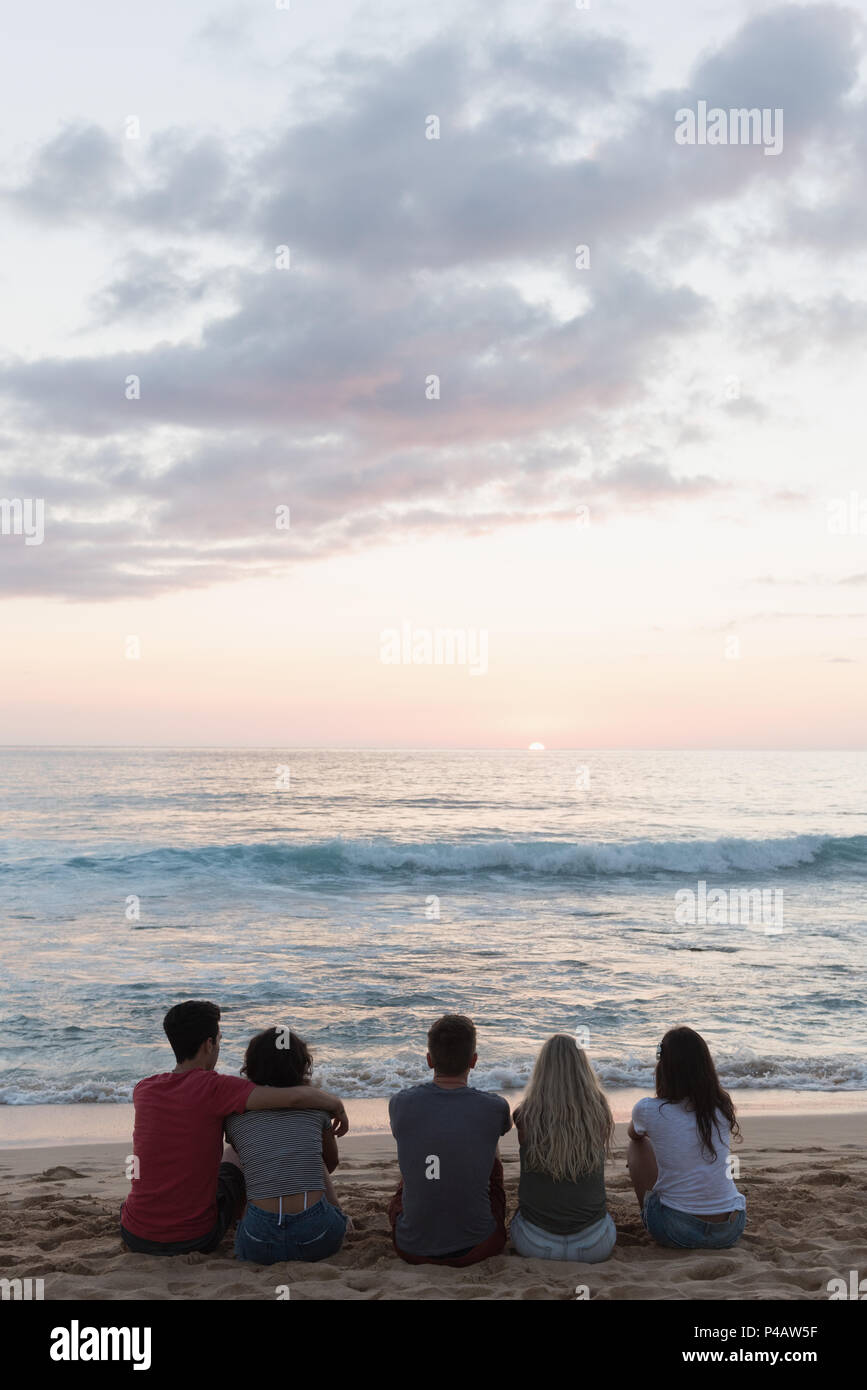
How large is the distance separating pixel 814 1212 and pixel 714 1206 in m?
1.06

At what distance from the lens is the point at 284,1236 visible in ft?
14.3

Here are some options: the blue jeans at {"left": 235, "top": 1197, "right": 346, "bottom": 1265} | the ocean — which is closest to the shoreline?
the ocean

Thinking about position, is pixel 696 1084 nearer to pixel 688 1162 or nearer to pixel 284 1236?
pixel 688 1162

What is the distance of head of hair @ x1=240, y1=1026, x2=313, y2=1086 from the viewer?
14.4ft

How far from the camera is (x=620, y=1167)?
253 inches

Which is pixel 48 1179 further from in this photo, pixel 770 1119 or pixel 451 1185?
pixel 770 1119

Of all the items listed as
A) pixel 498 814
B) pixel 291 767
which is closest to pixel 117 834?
pixel 498 814

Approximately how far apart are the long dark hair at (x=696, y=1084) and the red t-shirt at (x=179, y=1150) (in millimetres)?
2024

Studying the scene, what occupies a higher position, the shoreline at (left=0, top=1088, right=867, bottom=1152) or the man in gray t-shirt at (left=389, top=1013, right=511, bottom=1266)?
the man in gray t-shirt at (left=389, top=1013, right=511, bottom=1266)

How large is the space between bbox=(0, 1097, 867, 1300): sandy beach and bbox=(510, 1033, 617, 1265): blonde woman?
11 centimetres

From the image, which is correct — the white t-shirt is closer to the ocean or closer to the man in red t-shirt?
the man in red t-shirt

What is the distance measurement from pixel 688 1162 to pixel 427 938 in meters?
11.4
